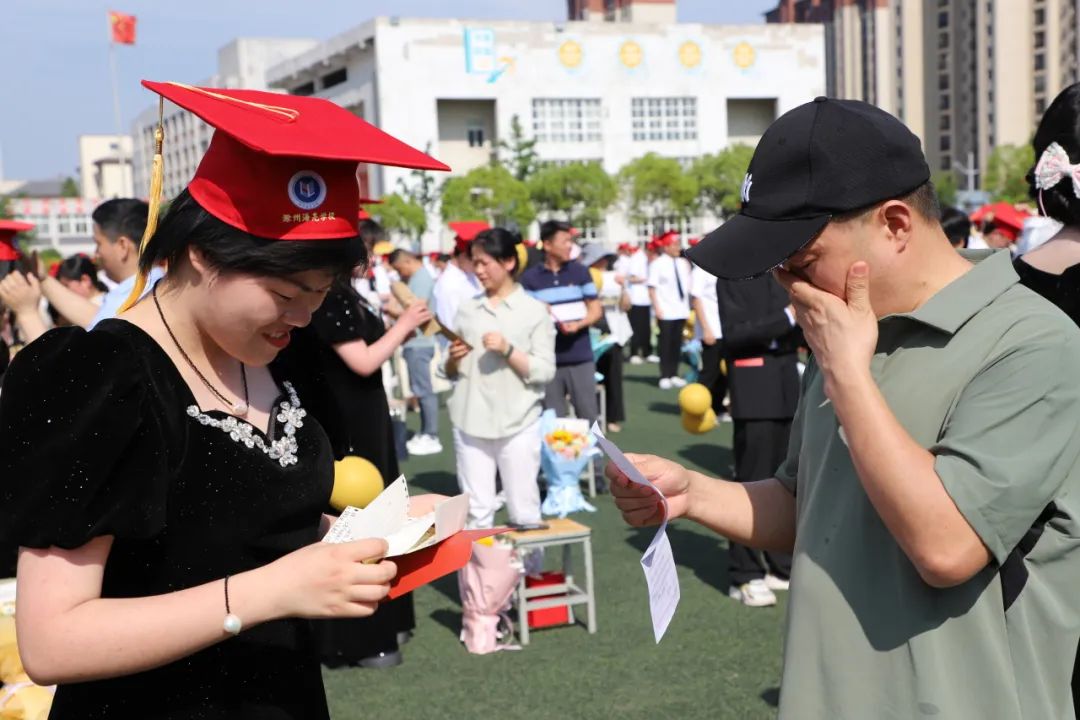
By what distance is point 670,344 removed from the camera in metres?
14.5

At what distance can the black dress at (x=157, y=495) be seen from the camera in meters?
1.62

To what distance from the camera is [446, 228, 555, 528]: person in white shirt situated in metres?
6.55

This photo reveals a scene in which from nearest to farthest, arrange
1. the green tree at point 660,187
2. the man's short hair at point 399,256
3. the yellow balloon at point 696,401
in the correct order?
the yellow balloon at point 696,401 < the man's short hair at point 399,256 < the green tree at point 660,187

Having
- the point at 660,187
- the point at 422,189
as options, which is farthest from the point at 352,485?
the point at 660,187

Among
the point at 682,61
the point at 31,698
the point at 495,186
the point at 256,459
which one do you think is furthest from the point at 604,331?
the point at 682,61

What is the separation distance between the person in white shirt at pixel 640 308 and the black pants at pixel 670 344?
2.60 m

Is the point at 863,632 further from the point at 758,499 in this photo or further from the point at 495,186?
the point at 495,186

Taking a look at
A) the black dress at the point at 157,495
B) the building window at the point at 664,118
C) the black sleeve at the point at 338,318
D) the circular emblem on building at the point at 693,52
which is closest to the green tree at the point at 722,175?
the building window at the point at 664,118

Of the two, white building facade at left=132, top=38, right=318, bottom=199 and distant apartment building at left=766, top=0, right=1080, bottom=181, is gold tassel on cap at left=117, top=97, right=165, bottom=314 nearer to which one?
white building facade at left=132, top=38, right=318, bottom=199

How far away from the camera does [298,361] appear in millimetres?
2346

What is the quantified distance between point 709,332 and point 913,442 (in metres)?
7.42

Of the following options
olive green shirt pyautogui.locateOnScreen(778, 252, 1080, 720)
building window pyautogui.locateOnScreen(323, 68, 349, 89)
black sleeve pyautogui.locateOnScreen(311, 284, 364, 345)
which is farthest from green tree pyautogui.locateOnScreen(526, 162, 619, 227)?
olive green shirt pyautogui.locateOnScreen(778, 252, 1080, 720)

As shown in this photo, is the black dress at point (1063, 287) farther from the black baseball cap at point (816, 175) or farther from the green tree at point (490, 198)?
the green tree at point (490, 198)

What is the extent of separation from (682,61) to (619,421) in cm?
6200
